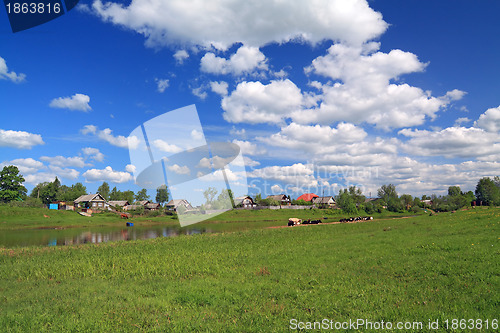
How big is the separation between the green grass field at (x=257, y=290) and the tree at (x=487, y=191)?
15954cm

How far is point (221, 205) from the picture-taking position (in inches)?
5281

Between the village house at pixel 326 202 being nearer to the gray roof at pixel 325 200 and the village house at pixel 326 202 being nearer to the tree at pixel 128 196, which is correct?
the gray roof at pixel 325 200

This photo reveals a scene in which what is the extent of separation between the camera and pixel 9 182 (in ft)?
323

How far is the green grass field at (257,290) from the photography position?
8.91m

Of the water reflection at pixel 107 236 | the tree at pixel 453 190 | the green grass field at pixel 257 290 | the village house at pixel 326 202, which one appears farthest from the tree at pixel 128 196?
the tree at pixel 453 190

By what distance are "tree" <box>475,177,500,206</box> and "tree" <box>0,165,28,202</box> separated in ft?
654

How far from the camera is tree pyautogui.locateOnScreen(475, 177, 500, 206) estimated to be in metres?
140

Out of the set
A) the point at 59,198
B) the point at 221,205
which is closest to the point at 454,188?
the point at 221,205

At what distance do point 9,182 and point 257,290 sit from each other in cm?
12019

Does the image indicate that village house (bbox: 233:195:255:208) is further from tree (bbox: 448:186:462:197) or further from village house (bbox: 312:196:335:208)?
tree (bbox: 448:186:462:197)

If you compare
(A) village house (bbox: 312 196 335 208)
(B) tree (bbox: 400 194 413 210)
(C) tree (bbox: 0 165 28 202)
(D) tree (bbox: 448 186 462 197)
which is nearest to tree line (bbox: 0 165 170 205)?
(C) tree (bbox: 0 165 28 202)

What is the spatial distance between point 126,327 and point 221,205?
12629cm

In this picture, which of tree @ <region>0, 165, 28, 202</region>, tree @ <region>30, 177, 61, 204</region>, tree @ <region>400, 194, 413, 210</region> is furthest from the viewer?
tree @ <region>30, 177, 61, 204</region>

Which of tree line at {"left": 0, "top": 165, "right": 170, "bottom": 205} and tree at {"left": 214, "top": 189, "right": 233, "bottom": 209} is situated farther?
tree at {"left": 214, "top": 189, "right": 233, "bottom": 209}
